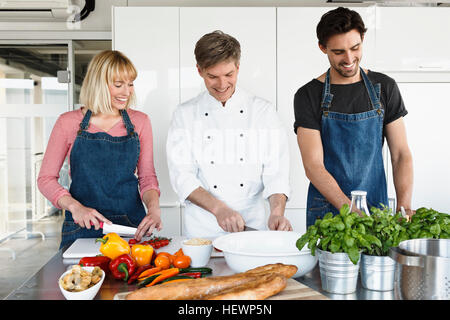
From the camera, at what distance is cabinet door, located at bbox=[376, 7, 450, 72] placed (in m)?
2.60

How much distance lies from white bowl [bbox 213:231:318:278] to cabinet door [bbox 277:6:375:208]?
1.48 meters

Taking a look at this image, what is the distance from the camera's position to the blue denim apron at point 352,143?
5.36 ft

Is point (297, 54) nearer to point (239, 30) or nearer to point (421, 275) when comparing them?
point (239, 30)

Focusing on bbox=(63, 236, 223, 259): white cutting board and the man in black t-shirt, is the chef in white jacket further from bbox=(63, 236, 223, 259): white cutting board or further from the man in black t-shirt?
bbox=(63, 236, 223, 259): white cutting board

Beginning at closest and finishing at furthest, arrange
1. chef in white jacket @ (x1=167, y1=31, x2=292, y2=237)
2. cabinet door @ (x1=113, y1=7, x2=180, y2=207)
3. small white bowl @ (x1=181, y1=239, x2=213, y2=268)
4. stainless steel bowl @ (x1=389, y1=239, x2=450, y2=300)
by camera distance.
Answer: stainless steel bowl @ (x1=389, y1=239, x2=450, y2=300) < small white bowl @ (x1=181, y1=239, x2=213, y2=268) < chef in white jacket @ (x1=167, y1=31, x2=292, y2=237) < cabinet door @ (x1=113, y1=7, x2=180, y2=207)

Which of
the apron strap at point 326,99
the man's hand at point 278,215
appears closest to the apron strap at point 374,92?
the apron strap at point 326,99

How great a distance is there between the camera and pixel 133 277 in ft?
3.42

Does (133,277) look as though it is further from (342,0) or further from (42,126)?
(342,0)

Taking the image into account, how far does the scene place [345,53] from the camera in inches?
63.2

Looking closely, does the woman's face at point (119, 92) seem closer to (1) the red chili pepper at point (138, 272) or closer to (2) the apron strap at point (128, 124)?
(2) the apron strap at point (128, 124)

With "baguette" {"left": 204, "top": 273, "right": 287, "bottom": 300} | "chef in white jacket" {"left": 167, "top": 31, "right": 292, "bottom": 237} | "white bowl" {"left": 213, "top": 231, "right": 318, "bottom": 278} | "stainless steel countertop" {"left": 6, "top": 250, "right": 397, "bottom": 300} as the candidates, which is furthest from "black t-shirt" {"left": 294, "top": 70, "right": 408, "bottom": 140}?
"baguette" {"left": 204, "top": 273, "right": 287, "bottom": 300}

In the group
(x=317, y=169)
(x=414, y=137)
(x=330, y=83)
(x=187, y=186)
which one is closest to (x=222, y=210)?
(x=187, y=186)

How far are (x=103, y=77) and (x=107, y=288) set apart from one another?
97 cm

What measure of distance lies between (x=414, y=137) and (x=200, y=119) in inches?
56.2
